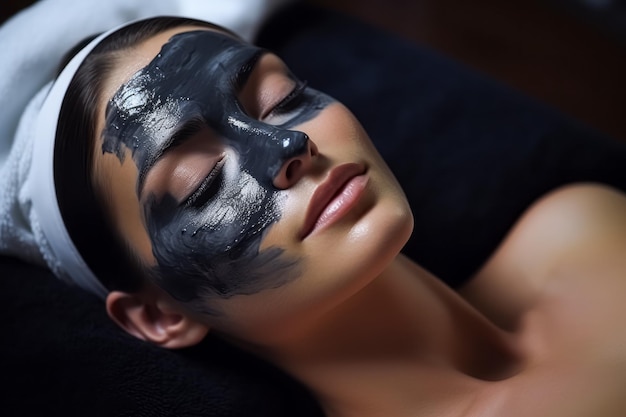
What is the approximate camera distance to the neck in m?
A: 0.93

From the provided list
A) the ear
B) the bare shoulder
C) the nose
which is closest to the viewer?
the nose

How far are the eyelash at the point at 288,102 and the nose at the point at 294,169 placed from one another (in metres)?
0.10

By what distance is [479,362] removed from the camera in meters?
1.01

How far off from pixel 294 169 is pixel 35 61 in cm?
51

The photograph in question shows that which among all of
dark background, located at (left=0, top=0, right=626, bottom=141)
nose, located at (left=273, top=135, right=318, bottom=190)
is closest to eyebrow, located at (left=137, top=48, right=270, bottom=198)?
nose, located at (left=273, top=135, right=318, bottom=190)

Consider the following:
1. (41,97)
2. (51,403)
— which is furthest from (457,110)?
(51,403)

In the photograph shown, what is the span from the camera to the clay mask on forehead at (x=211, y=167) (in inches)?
33.1

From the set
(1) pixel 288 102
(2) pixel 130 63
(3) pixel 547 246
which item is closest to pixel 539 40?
(3) pixel 547 246

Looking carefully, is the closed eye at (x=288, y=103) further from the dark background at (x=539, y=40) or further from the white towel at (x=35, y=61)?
the dark background at (x=539, y=40)

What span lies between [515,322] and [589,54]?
1055mm

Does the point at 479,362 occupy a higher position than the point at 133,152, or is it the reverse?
the point at 133,152

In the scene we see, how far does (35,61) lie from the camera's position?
1.12 m

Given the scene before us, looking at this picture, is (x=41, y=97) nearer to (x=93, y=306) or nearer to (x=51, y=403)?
(x=93, y=306)

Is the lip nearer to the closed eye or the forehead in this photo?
the closed eye
